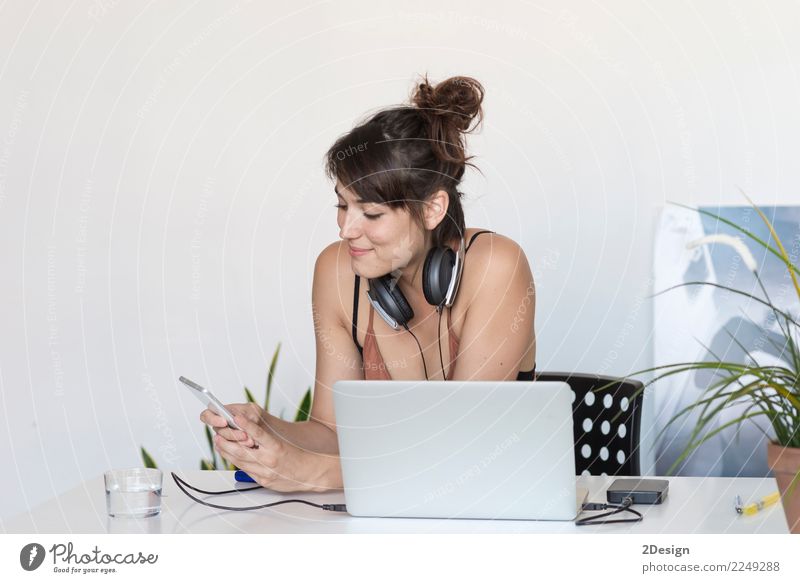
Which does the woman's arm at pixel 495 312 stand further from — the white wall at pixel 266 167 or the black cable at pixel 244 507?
the white wall at pixel 266 167

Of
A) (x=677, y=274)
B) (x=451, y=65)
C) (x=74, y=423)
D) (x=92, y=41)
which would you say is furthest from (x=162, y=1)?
(x=677, y=274)

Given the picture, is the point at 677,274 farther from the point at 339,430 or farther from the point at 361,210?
the point at 339,430

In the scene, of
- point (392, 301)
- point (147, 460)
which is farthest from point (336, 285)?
point (147, 460)

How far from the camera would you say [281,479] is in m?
1.49

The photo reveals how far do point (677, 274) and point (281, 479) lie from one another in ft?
5.09

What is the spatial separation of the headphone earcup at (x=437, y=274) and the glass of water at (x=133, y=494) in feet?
2.06

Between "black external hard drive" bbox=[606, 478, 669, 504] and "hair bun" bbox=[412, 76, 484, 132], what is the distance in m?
0.77

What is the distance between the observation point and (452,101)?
72.7 inches

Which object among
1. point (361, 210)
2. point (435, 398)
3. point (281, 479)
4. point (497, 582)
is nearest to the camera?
point (497, 582)

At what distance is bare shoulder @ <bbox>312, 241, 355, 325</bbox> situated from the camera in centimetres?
197

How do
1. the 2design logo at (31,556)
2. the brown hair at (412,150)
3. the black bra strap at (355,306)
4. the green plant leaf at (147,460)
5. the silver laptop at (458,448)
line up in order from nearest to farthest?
the 2design logo at (31,556), the silver laptop at (458,448), the brown hair at (412,150), the black bra strap at (355,306), the green plant leaf at (147,460)

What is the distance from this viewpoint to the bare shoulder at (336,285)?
1966mm

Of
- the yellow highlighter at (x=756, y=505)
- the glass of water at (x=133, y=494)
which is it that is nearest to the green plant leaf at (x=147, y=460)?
the glass of water at (x=133, y=494)

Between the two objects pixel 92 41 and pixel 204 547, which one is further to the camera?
pixel 92 41
